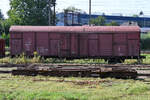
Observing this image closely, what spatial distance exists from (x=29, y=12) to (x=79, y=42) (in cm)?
3774

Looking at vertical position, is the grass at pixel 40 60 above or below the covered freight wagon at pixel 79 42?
below

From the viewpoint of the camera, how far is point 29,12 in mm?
56156

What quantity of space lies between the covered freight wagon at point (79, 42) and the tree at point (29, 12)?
1368 inches

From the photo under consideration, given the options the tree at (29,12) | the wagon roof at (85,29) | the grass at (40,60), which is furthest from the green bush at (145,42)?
the wagon roof at (85,29)

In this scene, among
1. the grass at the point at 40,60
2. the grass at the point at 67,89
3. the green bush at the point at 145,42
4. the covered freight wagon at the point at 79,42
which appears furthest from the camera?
the green bush at the point at 145,42

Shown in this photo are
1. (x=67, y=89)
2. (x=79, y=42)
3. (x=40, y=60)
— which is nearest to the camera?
(x=67, y=89)

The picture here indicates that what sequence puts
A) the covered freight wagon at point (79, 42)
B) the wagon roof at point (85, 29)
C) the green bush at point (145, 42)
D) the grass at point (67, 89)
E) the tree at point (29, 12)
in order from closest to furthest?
the grass at point (67, 89)
the covered freight wagon at point (79, 42)
the wagon roof at point (85, 29)
the green bush at point (145, 42)
the tree at point (29, 12)

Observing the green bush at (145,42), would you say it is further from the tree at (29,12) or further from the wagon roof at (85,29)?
the wagon roof at (85,29)

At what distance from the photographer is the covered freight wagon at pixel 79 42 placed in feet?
66.3

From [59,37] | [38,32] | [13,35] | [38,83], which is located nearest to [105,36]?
[59,37]

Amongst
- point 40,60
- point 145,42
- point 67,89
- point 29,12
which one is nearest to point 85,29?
point 40,60

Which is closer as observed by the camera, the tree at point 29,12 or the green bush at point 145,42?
the green bush at point 145,42

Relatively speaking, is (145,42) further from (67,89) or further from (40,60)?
(67,89)

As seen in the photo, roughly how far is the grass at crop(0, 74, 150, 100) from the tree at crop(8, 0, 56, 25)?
4506 centimetres
